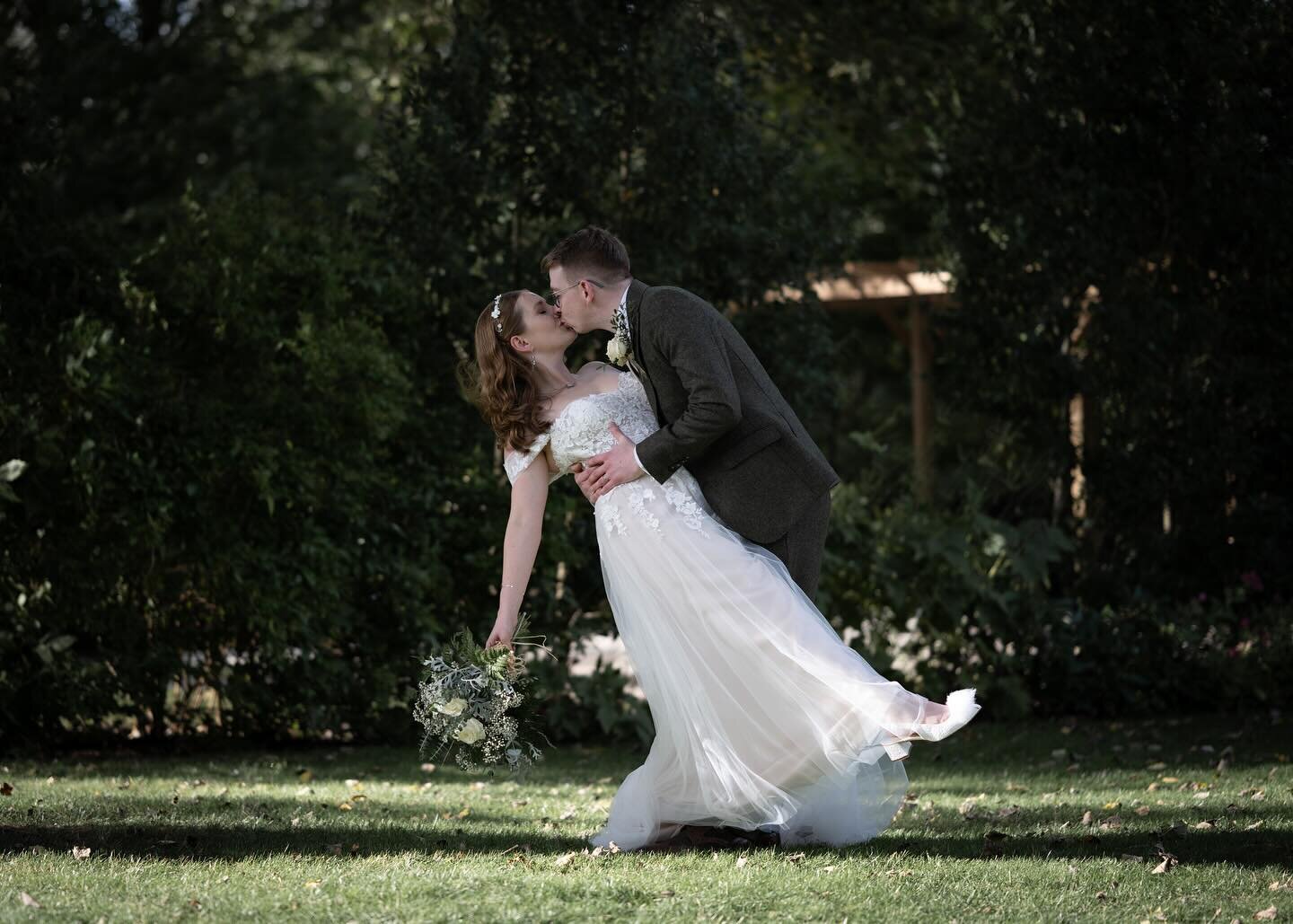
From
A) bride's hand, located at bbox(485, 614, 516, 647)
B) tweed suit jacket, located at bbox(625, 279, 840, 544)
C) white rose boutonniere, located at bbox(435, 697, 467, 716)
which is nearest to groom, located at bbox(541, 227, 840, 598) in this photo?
tweed suit jacket, located at bbox(625, 279, 840, 544)

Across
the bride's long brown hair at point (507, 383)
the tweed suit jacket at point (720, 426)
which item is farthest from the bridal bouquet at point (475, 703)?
the tweed suit jacket at point (720, 426)

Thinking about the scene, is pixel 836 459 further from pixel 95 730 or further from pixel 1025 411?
pixel 95 730

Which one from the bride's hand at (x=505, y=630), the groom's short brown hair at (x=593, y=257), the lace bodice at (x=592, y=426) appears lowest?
the bride's hand at (x=505, y=630)

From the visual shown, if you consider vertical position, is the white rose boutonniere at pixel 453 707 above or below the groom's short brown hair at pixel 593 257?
below

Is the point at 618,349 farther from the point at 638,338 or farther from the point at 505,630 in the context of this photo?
the point at 505,630

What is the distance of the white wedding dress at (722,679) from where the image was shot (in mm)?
4445

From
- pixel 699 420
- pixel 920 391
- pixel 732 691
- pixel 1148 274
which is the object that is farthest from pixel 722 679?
pixel 920 391

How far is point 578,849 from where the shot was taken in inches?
189

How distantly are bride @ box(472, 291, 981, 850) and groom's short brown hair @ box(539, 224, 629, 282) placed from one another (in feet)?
0.74

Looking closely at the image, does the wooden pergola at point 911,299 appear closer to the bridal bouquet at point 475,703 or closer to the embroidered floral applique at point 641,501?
the embroidered floral applique at point 641,501

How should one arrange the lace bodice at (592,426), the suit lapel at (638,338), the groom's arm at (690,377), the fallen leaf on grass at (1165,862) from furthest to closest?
the lace bodice at (592,426) → the suit lapel at (638,338) → the groom's arm at (690,377) → the fallen leaf on grass at (1165,862)

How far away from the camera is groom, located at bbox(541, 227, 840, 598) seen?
14.6 ft

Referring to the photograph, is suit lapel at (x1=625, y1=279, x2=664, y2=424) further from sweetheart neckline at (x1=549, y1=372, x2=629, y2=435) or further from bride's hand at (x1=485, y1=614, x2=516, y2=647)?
bride's hand at (x1=485, y1=614, x2=516, y2=647)

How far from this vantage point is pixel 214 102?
757 inches
